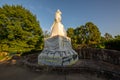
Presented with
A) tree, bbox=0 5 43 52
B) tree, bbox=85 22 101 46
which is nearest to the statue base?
tree, bbox=0 5 43 52

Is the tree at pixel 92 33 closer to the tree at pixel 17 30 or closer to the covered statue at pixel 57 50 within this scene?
the tree at pixel 17 30

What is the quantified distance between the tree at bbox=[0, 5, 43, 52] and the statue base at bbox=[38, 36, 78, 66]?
12150mm

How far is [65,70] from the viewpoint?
30.0 ft

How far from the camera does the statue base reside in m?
11.4

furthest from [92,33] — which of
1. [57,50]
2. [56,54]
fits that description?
[56,54]

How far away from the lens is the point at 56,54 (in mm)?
11703

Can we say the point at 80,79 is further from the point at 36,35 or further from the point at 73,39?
the point at 73,39

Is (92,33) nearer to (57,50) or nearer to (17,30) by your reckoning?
(17,30)

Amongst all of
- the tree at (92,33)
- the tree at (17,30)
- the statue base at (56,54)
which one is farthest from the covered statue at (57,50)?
the tree at (92,33)

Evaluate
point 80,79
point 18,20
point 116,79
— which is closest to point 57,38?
point 80,79

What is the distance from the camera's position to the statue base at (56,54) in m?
11.4

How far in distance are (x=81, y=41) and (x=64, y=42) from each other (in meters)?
22.6

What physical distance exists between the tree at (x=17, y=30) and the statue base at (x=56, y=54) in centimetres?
1215

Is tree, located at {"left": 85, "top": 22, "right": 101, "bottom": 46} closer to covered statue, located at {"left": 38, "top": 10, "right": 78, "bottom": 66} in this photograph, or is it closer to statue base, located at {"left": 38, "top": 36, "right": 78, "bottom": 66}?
covered statue, located at {"left": 38, "top": 10, "right": 78, "bottom": 66}
